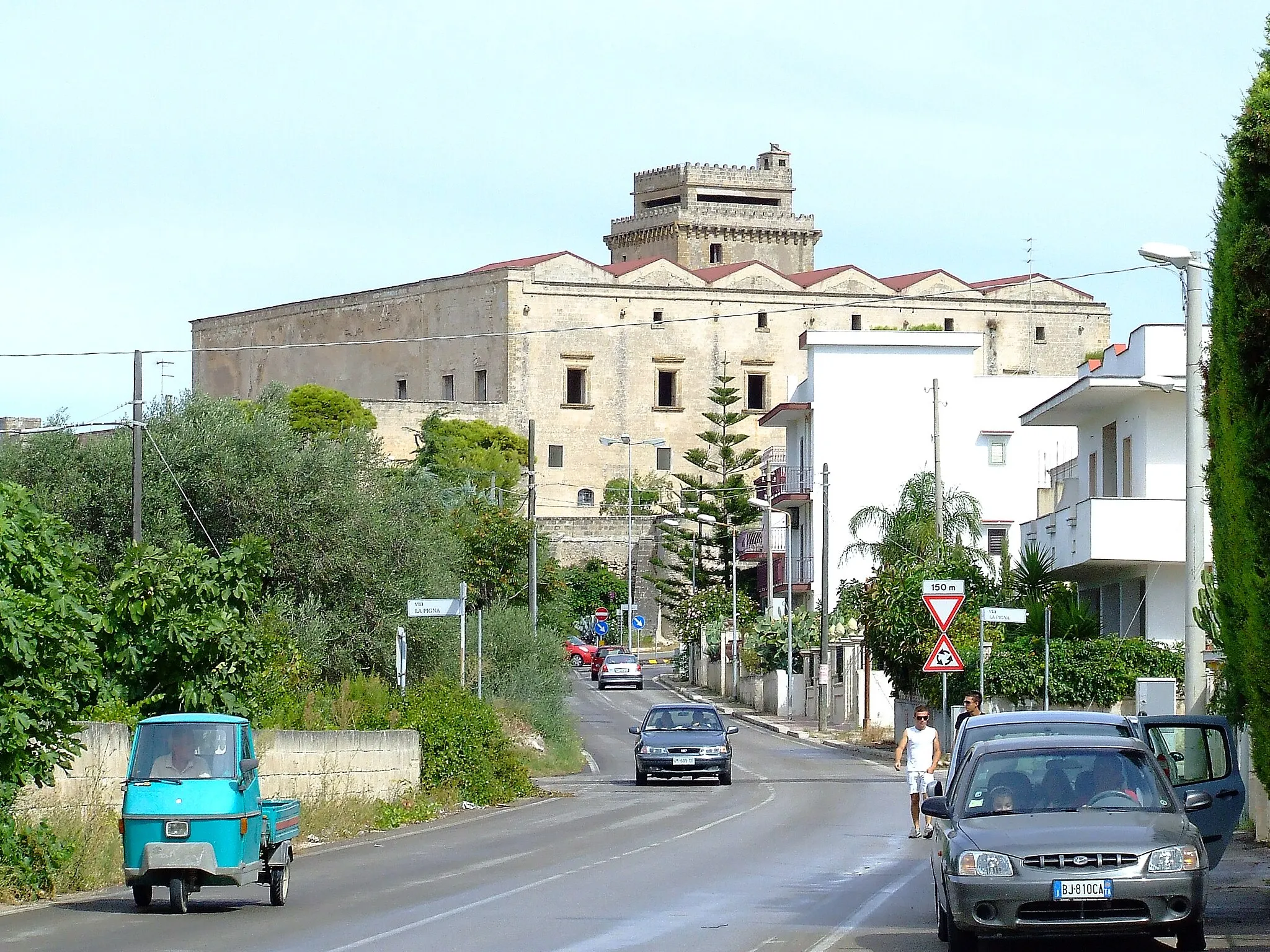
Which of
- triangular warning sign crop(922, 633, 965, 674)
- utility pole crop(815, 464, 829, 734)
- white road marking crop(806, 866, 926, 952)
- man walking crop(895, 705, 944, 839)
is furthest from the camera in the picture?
utility pole crop(815, 464, 829, 734)

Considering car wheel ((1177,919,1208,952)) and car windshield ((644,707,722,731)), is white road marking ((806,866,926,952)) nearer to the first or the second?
car wheel ((1177,919,1208,952))

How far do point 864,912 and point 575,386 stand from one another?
116 meters

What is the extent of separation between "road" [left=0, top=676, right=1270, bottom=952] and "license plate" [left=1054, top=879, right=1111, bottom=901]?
1503 millimetres

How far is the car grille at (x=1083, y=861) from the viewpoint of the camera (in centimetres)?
1221

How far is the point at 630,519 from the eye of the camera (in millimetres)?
102062

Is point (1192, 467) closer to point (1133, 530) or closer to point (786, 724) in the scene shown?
point (1133, 530)

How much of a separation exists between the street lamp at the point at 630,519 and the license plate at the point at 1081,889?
8340 cm

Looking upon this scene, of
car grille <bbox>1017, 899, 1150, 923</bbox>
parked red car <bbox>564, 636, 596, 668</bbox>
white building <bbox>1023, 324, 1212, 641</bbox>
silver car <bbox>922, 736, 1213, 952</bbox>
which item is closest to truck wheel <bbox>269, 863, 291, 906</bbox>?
silver car <bbox>922, 736, 1213, 952</bbox>

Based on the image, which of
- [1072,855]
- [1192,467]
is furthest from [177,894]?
[1192,467]

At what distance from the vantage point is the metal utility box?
23.9 meters

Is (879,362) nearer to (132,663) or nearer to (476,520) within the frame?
(476,520)

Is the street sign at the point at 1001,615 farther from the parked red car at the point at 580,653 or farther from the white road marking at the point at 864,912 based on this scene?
the parked red car at the point at 580,653

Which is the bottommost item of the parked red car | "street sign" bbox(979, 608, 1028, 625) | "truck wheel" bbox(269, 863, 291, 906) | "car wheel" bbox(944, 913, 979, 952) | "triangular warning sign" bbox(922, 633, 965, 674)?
the parked red car

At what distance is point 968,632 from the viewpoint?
43000 mm
